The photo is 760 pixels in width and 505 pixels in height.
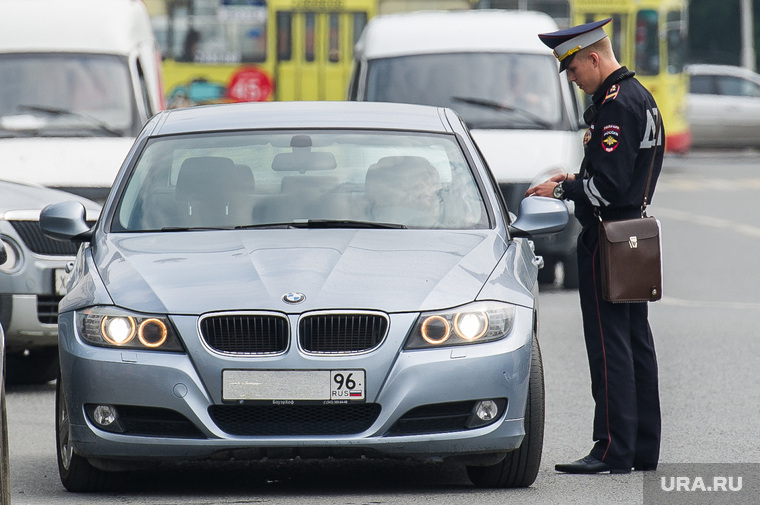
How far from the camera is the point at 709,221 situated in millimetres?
21203

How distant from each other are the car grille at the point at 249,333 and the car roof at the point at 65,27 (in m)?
8.58

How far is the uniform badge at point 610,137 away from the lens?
252 inches

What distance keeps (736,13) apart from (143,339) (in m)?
54.8

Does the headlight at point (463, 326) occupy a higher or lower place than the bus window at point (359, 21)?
lower

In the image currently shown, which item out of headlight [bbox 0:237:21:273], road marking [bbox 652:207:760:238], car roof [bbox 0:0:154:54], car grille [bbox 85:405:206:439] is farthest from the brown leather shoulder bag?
road marking [bbox 652:207:760:238]

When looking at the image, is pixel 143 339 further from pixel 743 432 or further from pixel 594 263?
pixel 743 432

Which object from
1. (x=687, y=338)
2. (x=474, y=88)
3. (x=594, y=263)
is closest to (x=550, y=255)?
(x=474, y=88)

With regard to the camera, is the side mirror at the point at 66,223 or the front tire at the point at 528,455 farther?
the side mirror at the point at 66,223

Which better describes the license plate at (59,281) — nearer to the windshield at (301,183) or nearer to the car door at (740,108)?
the windshield at (301,183)

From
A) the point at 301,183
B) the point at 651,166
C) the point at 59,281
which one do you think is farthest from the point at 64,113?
the point at 651,166

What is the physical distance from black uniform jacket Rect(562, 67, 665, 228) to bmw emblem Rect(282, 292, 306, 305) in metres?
1.36

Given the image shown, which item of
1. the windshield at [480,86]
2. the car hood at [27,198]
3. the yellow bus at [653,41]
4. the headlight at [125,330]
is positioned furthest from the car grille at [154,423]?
the yellow bus at [653,41]

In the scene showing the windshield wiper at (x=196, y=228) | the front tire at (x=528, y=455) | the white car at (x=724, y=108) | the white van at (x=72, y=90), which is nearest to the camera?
the front tire at (x=528, y=455)

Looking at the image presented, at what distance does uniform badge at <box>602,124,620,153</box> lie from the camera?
21.0 ft
